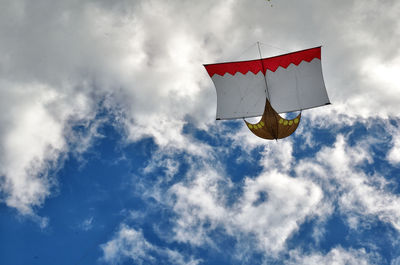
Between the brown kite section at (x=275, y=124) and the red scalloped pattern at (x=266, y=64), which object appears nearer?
the red scalloped pattern at (x=266, y=64)

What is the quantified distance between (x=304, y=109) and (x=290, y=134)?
1782 millimetres

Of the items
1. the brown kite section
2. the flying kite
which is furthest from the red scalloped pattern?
the brown kite section

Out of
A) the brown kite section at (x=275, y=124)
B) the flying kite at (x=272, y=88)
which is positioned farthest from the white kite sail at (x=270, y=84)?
the brown kite section at (x=275, y=124)

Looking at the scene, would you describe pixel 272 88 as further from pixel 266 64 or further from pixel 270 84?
pixel 266 64

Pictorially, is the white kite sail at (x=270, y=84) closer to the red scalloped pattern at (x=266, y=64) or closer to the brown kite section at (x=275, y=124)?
the red scalloped pattern at (x=266, y=64)

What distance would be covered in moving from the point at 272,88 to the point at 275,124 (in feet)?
7.62

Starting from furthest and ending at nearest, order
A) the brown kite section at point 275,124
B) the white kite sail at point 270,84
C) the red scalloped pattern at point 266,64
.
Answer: the brown kite section at point 275,124
the white kite sail at point 270,84
the red scalloped pattern at point 266,64

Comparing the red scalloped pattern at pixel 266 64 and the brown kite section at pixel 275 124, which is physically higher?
the red scalloped pattern at pixel 266 64

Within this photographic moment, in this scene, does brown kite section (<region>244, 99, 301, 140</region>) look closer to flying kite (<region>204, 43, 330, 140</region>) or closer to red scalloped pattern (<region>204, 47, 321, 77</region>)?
flying kite (<region>204, 43, 330, 140</region>)

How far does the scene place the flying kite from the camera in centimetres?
2030

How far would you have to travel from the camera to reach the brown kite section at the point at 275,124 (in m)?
20.4

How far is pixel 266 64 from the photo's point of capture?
67.2ft

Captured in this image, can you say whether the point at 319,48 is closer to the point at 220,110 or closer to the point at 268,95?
the point at 268,95

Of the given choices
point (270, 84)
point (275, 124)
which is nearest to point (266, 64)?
point (270, 84)
